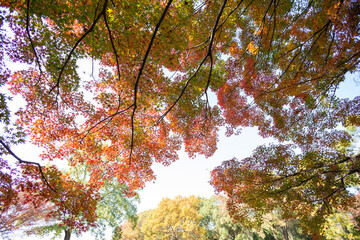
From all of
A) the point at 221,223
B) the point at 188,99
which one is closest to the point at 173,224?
the point at 221,223

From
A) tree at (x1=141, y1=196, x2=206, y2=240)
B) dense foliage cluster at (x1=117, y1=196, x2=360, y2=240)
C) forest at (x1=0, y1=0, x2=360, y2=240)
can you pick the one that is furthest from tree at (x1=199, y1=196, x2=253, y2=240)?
forest at (x1=0, y1=0, x2=360, y2=240)

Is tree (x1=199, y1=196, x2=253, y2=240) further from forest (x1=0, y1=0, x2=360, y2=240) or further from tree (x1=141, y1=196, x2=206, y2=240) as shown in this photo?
forest (x1=0, y1=0, x2=360, y2=240)

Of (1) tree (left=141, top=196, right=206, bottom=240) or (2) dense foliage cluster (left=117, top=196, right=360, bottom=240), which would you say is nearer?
(2) dense foliage cluster (left=117, top=196, right=360, bottom=240)

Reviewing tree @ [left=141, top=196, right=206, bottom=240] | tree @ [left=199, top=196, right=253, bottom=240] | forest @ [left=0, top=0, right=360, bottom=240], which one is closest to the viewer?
forest @ [left=0, top=0, right=360, bottom=240]

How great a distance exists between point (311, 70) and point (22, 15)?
834 centimetres

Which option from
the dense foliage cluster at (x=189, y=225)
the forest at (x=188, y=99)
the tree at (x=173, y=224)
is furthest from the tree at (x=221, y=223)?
the forest at (x=188, y=99)

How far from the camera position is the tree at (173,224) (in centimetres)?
1723

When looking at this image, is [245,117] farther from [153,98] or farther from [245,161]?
[153,98]

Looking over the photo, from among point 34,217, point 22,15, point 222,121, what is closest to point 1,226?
point 34,217

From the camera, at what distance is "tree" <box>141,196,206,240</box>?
1723 centimetres

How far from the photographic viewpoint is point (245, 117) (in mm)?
7859

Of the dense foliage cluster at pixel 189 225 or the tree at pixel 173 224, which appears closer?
the dense foliage cluster at pixel 189 225

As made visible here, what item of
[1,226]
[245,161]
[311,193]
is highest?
[245,161]

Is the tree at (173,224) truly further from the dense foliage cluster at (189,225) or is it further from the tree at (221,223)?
the tree at (221,223)
